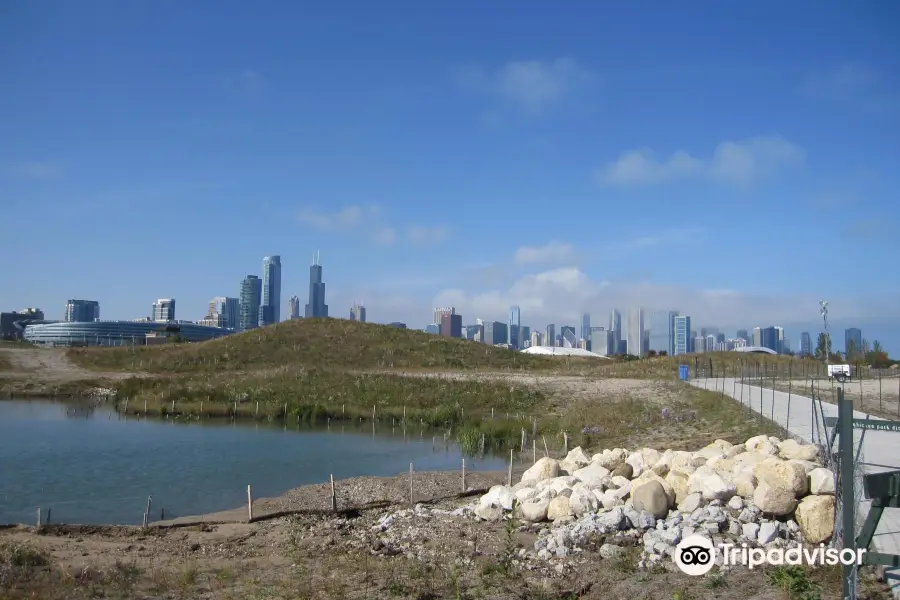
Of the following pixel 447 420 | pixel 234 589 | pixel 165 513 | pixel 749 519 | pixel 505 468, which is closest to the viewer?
pixel 234 589

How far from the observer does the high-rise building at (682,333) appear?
151125 mm

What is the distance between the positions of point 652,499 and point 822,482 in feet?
9.35

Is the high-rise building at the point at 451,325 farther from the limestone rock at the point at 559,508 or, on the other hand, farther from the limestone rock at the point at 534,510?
the limestone rock at the point at 559,508

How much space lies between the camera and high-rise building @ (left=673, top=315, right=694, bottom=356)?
496 feet

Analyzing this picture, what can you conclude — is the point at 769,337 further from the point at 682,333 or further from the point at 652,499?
the point at 652,499

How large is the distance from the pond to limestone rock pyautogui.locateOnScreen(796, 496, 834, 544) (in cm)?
1479

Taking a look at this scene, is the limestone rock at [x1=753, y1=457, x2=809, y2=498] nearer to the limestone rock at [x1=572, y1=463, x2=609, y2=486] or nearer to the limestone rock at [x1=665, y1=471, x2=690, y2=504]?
the limestone rock at [x1=665, y1=471, x2=690, y2=504]

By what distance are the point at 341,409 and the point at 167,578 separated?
3050 centimetres

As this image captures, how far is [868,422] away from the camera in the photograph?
7.80m

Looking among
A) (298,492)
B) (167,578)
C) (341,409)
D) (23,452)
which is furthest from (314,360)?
(167,578)

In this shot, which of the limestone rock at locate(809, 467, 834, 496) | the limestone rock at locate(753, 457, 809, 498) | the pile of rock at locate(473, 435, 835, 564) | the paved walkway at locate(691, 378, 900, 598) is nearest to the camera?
the paved walkway at locate(691, 378, 900, 598)

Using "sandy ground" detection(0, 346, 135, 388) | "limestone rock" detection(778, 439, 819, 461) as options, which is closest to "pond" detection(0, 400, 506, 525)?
"limestone rock" detection(778, 439, 819, 461)

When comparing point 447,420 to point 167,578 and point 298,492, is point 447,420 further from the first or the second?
point 167,578

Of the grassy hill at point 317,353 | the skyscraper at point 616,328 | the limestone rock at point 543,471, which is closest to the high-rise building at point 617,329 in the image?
the skyscraper at point 616,328
